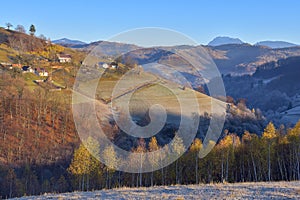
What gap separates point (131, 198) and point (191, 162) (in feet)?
93.1

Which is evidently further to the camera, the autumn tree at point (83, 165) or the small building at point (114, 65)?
the small building at point (114, 65)

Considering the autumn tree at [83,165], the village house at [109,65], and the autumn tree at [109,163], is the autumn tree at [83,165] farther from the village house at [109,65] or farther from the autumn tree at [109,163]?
the village house at [109,65]

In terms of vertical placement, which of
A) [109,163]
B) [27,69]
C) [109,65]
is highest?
[109,65]

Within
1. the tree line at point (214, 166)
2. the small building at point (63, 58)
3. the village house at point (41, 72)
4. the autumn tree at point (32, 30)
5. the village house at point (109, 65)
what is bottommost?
the tree line at point (214, 166)

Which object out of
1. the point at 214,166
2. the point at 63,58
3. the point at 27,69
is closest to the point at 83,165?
the point at 214,166

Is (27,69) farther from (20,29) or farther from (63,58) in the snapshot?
(20,29)

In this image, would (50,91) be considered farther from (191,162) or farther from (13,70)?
(191,162)

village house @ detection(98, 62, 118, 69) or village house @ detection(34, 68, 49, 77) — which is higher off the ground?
village house @ detection(98, 62, 118, 69)

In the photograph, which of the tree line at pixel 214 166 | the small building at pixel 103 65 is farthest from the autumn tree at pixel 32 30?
the tree line at pixel 214 166

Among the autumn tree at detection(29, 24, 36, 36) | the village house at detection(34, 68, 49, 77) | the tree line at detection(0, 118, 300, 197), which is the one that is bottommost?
the tree line at detection(0, 118, 300, 197)

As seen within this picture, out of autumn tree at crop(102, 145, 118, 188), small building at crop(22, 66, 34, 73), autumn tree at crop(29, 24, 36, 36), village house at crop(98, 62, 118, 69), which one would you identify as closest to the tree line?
autumn tree at crop(102, 145, 118, 188)

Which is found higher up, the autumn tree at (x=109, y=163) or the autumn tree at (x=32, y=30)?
the autumn tree at (x=32, y=30)

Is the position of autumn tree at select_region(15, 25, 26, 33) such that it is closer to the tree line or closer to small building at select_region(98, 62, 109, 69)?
small building at select_region(98, 62, 109, 69)

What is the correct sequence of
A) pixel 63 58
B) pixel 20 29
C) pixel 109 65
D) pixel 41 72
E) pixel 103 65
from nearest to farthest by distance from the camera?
pixel 41 72 < pixel 63 58 < pixel 109 65 < pixel 103 65 < pixel 20 29
